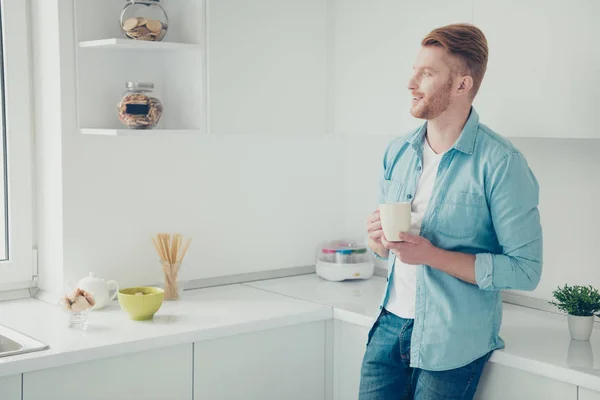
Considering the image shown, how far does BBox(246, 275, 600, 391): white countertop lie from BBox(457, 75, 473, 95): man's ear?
67 centimetres

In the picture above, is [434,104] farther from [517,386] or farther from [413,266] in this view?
[517,386]

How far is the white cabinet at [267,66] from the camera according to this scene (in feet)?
8.61

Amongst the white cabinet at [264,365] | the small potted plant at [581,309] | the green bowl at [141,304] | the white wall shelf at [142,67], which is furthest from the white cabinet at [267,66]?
the small potted plant at [581,309]

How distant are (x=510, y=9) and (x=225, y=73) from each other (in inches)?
35.8

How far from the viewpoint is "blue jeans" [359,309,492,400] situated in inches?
80.6

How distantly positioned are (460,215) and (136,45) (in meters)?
1.11

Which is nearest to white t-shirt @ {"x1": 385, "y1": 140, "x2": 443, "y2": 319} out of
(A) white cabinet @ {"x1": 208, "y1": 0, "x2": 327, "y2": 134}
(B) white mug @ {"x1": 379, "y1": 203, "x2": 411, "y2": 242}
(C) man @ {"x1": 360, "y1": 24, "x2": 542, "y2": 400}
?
(C) man @ {"x1": 360, "y1": 24, "x2": 542, "y2": 400}

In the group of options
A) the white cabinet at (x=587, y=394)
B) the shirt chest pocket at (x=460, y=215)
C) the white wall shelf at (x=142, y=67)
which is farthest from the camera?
the white wall shelf at (x=142, y=67)

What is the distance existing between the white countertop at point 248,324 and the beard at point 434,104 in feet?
2.06

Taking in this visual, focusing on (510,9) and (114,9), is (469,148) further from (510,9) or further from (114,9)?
(114,9)

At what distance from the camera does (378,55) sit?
2.69 metres

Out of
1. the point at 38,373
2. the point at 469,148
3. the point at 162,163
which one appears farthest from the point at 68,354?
the point at 469,148

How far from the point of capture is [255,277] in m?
3.05

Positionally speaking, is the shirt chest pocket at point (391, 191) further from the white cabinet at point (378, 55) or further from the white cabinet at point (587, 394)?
the white cabinet at point (587, 394)
